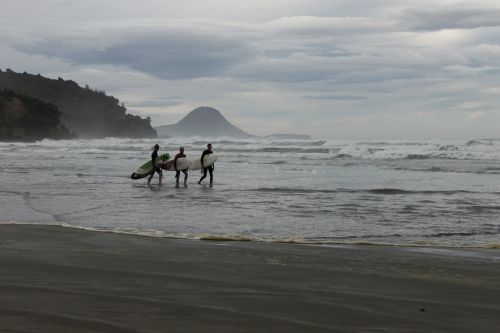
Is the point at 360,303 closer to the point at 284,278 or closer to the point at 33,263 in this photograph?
the point at 284,278

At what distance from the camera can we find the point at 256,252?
6.80 metres

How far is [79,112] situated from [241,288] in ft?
478

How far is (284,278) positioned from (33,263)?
2.39m

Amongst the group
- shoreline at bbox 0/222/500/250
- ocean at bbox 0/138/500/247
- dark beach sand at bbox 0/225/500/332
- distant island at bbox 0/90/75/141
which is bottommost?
ocean at bbox 0/138/500/247

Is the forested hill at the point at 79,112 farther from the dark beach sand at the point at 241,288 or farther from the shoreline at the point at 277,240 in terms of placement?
the dark beach sand at the point at 241,288

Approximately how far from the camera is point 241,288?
4.61 m

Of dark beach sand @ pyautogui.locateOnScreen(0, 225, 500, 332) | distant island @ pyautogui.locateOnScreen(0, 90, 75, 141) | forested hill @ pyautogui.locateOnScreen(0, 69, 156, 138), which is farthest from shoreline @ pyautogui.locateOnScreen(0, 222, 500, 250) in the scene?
forested hill @ pyautogui.locateOnScreen(0, 69, 156, 138)

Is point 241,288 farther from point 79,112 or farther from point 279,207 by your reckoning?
point 79,112

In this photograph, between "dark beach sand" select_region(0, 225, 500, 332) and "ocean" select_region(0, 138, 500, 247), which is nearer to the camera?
"dark beach sand" select_region(0, 225, 500, 332)

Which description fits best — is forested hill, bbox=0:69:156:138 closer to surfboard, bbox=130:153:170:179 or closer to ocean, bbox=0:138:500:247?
surfboard, bbox=130:153:170:179

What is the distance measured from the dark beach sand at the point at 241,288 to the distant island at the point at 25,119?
88.6 meters

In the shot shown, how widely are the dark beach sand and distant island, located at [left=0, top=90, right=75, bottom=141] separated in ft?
291

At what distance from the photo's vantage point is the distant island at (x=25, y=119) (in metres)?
88.9

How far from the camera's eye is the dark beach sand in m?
3.55
